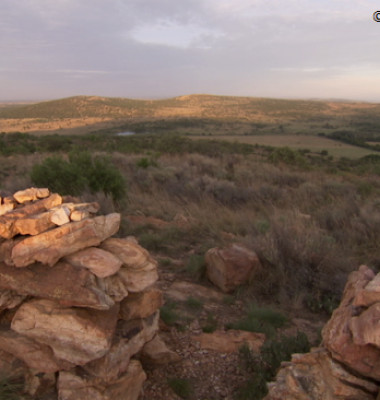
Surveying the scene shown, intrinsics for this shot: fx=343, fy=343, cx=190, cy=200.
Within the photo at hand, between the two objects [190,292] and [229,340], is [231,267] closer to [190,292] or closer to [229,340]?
[190,292]

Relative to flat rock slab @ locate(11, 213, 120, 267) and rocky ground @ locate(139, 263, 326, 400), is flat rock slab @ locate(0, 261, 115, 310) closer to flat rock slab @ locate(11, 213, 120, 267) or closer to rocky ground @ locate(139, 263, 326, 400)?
flat rock slab @ locate(11, 213, 120, 267)

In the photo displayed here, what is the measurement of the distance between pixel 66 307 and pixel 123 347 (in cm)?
57

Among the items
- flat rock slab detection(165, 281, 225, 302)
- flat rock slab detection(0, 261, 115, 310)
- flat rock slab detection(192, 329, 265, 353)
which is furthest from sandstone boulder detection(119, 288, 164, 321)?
flat rock slab detection(165, 281, 225, 302)

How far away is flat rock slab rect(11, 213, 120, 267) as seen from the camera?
272cm

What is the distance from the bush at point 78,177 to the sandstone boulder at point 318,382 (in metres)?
6.80

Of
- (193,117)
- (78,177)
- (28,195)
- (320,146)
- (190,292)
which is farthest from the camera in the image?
(193,117)

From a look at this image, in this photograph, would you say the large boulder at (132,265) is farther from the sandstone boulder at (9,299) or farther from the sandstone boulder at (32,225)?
the sandstone boulder at (9,299)

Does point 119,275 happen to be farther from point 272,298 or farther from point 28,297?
point 272,298

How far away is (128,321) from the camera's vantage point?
310 centimetres

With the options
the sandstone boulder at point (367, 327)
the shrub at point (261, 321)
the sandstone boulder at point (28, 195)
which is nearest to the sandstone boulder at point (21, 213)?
the sandstone boulder at point (28, 195)

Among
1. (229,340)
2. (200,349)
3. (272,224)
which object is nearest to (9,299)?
(200,349)

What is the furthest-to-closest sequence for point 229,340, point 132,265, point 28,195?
point 229,340
point 28,195
point 132,265

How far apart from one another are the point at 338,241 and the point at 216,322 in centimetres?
321

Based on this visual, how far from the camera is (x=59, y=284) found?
270 cm
